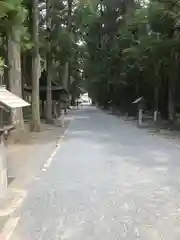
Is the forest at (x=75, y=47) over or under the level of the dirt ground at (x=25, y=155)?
over

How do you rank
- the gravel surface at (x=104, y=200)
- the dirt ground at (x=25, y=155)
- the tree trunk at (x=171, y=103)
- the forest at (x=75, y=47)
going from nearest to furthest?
the gravel surface at (x=104, y=200) → the dirt ground at (x=25, y=155) → the forest at (x=75, y=47) → the tree trunk at (x=171, y=103)

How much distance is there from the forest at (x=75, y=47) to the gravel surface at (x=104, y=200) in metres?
3.79

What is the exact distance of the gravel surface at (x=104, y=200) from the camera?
684cm

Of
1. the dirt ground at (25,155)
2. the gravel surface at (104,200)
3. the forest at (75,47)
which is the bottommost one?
the dirt ground at (25,155)

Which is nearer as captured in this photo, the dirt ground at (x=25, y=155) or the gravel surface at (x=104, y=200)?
the gravel surface at (x=104, y=200)

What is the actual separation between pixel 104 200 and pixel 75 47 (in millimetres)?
35627

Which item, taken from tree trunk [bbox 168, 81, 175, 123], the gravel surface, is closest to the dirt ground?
the gravel surface

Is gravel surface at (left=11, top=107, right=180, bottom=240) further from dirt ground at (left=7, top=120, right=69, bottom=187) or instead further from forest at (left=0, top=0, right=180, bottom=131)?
forest at (left=0, top=0, right=180, bottom=131)

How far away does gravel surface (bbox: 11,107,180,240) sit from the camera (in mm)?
6844

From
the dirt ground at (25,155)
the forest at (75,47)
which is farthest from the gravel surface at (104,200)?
the forest at (75,47)

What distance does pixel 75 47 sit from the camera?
43.6 metres

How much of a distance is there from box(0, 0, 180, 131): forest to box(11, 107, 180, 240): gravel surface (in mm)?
3791

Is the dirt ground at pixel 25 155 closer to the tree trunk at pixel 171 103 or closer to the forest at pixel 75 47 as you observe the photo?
the forest at pixel 75 47

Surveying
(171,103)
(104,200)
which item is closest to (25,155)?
(104,200)
